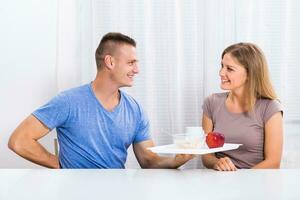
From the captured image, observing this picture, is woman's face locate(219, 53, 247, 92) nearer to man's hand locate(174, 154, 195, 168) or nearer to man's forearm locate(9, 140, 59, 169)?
man's hand locate(174, 154, 195, 168)

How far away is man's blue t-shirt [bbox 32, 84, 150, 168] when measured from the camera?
1.85 m

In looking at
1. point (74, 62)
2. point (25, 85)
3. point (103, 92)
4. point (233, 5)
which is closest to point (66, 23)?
point (74, 62)

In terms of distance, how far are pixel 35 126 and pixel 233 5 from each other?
4.19ft

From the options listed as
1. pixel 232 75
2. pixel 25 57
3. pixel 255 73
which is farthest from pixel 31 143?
pixel 255 73

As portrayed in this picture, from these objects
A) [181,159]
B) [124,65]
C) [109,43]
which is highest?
[109,43]

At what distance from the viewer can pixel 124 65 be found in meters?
2.01

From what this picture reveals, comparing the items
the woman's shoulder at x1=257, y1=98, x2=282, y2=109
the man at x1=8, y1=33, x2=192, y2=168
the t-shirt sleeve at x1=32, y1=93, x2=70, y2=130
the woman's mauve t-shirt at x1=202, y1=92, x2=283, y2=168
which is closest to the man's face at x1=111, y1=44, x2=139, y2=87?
the man at x1=8, y1=33, x2=192, y2=168

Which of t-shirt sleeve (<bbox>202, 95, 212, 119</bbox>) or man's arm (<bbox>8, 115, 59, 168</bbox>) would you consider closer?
man's arm (<bbox>8, 115, 59, 168</bbox>)

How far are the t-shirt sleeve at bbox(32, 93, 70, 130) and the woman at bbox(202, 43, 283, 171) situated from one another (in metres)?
0.71

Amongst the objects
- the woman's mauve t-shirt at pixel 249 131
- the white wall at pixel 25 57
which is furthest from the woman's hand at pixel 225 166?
the white wall at pixel 25 57

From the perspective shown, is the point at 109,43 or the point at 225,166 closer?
the point at 225,166

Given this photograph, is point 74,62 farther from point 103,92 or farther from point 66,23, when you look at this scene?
point 103,92

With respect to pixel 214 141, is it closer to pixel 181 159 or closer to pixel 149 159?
pixel 181 159

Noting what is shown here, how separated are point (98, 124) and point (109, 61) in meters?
0.33
